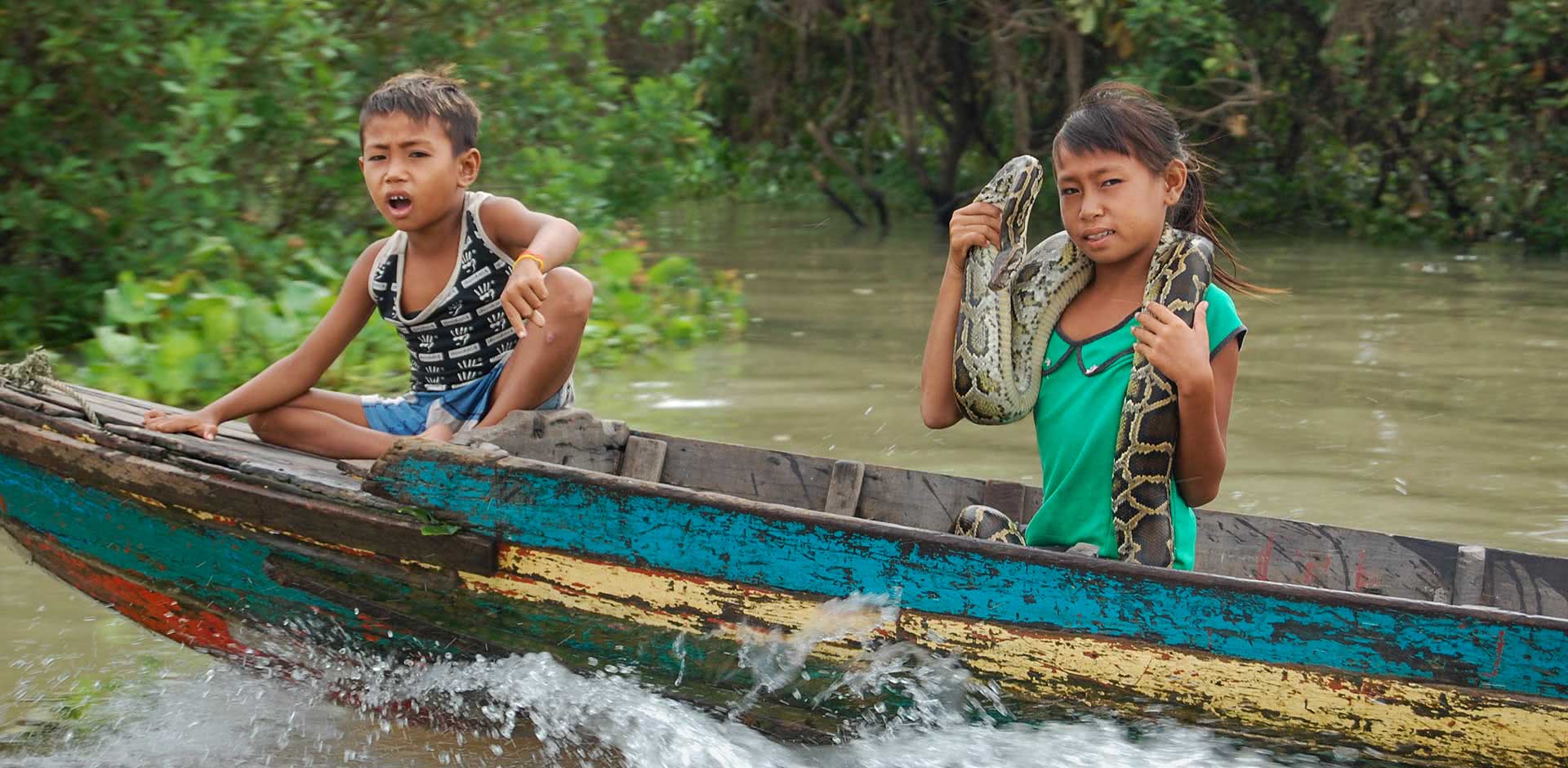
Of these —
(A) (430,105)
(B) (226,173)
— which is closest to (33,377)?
(A) (430,105)

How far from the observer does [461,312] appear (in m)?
4.10

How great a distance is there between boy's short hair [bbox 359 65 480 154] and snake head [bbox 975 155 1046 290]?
146 cm

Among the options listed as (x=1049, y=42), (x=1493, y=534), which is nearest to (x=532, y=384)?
(x=1493, y=534)

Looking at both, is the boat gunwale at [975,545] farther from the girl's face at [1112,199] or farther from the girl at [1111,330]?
the girl's face at [1112,199]

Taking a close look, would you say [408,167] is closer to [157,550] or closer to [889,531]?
[157,550]

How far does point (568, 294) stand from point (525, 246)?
336 mm

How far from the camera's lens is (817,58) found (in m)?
16.4

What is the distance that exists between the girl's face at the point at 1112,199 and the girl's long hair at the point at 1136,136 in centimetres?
2

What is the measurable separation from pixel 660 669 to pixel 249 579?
105 centimetres

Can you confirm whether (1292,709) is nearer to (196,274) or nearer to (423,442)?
(423,442)

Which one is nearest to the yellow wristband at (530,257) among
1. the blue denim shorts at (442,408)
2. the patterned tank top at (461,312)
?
the patterned tank top at (461,312)

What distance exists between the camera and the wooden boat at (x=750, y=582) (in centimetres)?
287

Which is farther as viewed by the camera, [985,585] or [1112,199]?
[1112,199]

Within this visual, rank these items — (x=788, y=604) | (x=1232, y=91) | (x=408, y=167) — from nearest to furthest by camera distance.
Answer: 1. (x=788, y=604)
2. (x=408, y=167)
3. (x=1232, y=91)
